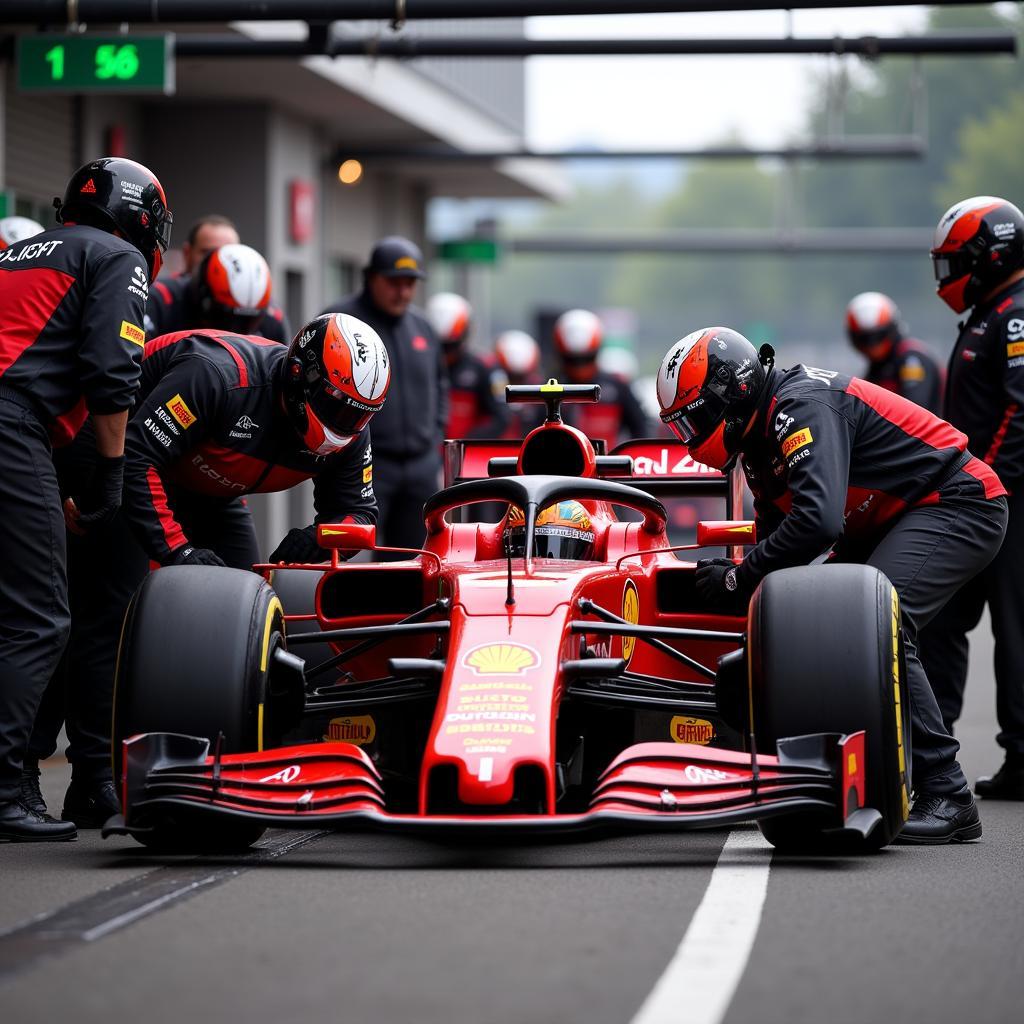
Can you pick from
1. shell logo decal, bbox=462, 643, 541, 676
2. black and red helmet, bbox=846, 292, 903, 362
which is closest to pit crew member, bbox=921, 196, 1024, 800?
shell logo decal, bbox=462, 643, 541, 676

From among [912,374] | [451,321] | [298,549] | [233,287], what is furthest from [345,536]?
[451,321]

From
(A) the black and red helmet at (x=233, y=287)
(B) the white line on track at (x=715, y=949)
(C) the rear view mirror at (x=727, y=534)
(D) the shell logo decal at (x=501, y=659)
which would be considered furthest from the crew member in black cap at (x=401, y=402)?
(B) the white line on track at (x=715, y=949)

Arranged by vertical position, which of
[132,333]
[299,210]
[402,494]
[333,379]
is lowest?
[402,494]

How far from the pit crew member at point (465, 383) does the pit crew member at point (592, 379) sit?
616mm

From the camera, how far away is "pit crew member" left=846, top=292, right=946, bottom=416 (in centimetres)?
1295

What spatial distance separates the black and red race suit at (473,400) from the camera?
14.7m

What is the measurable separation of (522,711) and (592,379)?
875 cm

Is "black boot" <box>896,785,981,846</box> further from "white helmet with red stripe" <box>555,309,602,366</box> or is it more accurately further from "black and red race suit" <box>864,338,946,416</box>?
"white helmet with red stripe" <box>555,309,602,366</box>

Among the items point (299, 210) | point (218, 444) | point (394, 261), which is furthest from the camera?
point (299, 210)

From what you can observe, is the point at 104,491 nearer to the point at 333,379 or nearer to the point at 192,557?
the point at 192,557

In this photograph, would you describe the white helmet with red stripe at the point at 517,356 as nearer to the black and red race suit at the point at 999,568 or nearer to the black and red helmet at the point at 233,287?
the black and red helmet at the point at 233,287

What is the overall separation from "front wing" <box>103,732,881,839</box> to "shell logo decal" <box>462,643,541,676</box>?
1.21 feet

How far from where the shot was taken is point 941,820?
20.3 ft

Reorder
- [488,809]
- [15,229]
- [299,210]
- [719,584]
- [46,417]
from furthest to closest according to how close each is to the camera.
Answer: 1. [299,210]
2. [15,229]
3. [719,584]
4. [46,417]
5. [488,809]
